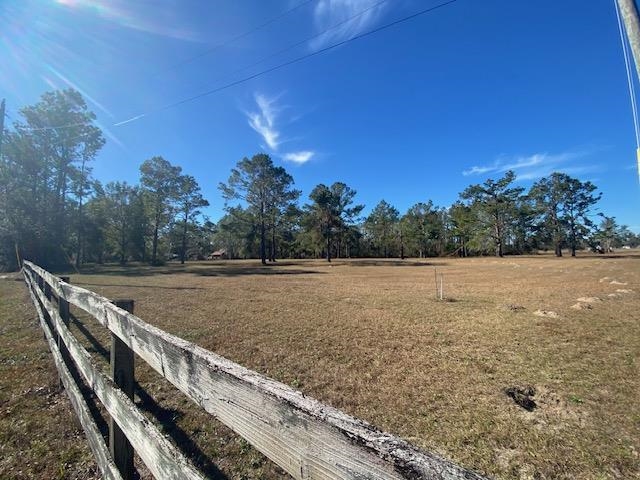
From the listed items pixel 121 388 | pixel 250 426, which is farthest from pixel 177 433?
pixel 250 426

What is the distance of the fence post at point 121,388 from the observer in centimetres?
216

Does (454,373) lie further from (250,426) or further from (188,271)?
(188,271)

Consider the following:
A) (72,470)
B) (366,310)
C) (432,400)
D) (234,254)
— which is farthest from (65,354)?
(234,254)

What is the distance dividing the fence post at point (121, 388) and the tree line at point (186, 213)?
23.8m

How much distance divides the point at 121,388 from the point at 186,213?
1678 inches

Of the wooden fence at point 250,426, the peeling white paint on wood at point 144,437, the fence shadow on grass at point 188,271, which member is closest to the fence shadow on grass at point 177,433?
the wooden fence at point 250,426

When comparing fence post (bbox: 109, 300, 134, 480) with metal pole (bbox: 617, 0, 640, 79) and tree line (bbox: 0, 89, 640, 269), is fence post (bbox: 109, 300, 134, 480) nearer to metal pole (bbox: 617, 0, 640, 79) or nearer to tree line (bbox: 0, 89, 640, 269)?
metal pole (bbox: 617, 0, 640, 79)

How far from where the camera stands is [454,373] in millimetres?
5113

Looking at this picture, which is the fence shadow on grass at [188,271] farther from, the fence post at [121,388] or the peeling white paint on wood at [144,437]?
the peeling white paint on wood at [144,437]

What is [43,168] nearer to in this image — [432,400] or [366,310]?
[366,310]

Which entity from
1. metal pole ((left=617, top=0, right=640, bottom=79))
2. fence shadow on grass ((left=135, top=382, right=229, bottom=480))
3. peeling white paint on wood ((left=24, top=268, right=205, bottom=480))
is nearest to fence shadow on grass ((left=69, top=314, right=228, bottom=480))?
fence shadow on grass ((left=135, top=382, right=229, bottom=480))

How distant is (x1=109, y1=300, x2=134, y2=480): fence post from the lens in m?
2.16

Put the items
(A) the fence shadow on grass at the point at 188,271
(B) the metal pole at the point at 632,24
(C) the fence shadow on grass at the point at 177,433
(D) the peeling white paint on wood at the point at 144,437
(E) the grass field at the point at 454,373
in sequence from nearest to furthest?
(D) the peeling white paint on wood at the point at 144,437 → (C) the fence shadow on grass at the point at 177,433 → (E) the grass field at the point at 454,373 → (B) the metal pole at the point at 632,24 → (A) the fence shadow on grass at the point at 188,271

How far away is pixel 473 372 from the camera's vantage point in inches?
203
